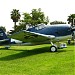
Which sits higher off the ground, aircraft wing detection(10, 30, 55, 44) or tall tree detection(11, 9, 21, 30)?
tall tree detection(11, 9, 21, 30)

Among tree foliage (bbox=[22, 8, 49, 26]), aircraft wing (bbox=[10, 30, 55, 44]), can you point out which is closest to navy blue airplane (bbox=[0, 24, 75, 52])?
aircraft wing (bbox=[10, 30, 55, 44])

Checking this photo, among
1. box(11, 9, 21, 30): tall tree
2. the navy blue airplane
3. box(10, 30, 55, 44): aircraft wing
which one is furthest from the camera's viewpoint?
box(11, 9, 21, 30): tall tree

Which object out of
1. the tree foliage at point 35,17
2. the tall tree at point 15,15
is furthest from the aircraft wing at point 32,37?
the tall tree at point 15,15

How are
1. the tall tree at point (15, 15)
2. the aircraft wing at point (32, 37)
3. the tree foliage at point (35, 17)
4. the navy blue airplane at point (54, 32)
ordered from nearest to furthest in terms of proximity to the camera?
the aircraft wing at point (32, 37)
the navy blue airplane at point (54, 32)
the tree foliage at point (35, 17)
the tall tree at point (15, 15)

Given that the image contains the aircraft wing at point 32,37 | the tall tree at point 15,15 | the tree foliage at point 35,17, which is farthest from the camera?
the tall tree at point 15,15

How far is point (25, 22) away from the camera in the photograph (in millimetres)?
62281

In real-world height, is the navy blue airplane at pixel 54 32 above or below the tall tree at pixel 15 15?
below

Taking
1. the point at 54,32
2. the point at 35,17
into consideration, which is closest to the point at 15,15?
the point at 35,17

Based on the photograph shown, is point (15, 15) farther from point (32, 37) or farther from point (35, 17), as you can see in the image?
point (32, 37)

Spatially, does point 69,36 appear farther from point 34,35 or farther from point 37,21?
point 37,21

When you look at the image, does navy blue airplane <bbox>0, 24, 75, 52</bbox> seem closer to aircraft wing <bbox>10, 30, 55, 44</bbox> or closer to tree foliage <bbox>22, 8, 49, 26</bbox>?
aircraft wing <bbox>10, 30, 55, 44</bbox>

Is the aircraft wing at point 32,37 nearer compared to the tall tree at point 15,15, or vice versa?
the aircraft wing at point 32,37

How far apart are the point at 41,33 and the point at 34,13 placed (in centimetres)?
4606

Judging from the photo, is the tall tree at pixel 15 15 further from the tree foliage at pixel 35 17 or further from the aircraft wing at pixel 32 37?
the aircraft wing at pixel 32 37
